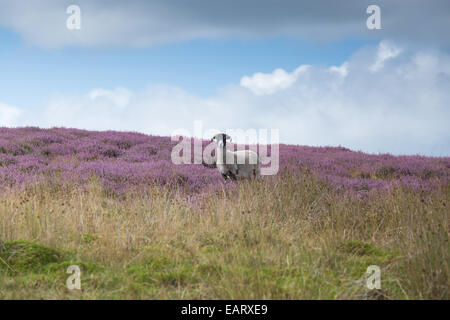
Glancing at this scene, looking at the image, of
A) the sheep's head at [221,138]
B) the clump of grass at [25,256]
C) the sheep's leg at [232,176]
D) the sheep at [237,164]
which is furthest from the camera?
the sheep's leg at [232,176]

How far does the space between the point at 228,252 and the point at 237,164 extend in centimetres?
661

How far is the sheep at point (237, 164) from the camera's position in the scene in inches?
485

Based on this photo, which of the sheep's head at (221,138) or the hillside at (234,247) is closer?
the hillside at (234,247)

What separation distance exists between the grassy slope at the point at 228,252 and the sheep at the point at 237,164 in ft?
11.5

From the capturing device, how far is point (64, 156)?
1659 cm

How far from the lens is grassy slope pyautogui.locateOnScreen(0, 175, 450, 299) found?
501cm

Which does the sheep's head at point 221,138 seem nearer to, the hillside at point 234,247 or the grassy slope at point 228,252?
the hillside at point 234,247

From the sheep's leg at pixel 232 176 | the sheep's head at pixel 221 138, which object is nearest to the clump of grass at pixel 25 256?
the sheep's head at pixel 221 138

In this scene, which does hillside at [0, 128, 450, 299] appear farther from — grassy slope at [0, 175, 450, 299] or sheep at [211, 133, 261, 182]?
sheep at [211, 133, 261, 182]

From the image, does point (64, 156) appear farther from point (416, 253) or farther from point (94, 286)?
point (416, 253)

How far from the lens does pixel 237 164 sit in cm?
1256

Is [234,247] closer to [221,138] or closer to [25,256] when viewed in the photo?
[25,256]

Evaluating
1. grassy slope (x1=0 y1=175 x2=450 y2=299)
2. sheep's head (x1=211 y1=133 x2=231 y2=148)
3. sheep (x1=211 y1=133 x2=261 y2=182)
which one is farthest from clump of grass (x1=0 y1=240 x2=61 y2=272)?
sheep (x1=211 y1=133 x2=261 y2=182)

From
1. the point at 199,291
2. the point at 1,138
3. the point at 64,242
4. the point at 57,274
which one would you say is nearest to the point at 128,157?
the point at 1,138
